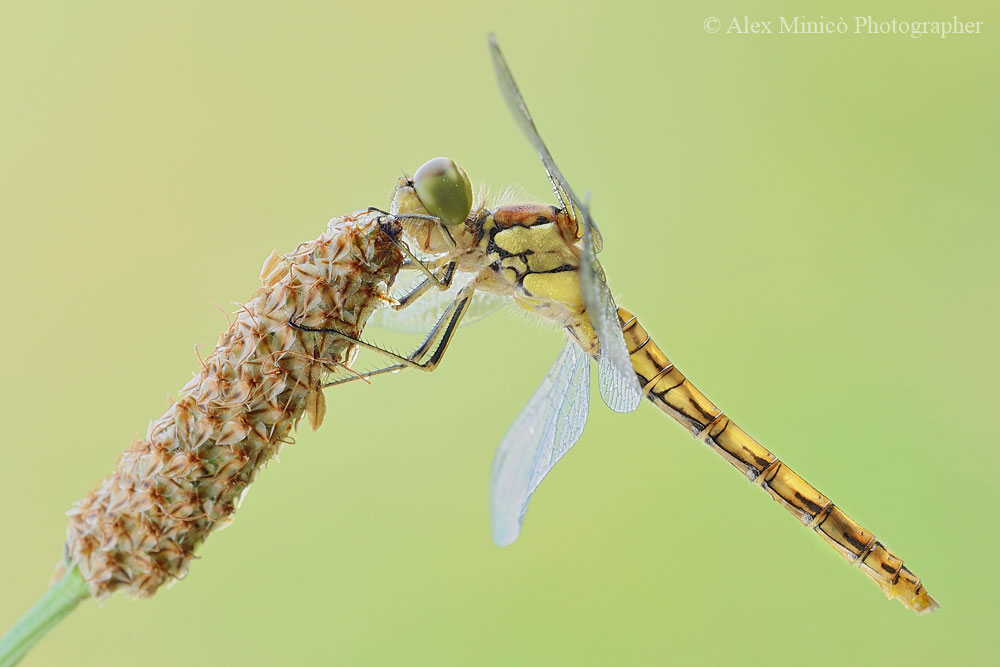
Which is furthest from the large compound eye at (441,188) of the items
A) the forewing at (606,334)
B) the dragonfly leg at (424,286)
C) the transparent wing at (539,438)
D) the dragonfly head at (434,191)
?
the transparent wing at (539,438)

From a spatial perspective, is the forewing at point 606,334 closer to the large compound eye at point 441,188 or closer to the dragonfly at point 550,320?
the dragonfly at point 550,320

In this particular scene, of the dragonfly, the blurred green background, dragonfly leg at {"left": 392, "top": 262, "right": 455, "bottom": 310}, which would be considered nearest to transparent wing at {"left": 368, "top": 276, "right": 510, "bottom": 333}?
the dragonfly

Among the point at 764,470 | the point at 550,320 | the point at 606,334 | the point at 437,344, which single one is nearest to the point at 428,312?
the point at 437,344

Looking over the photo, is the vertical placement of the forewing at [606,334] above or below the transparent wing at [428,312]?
above

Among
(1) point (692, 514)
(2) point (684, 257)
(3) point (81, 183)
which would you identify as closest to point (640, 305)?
(2) point (684, 257)

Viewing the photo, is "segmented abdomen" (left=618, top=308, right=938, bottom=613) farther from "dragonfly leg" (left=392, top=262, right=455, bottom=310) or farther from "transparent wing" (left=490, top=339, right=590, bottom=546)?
"dragonfly leg" (left=392, top=262, right=455, bottom=310)

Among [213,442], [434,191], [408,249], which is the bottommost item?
[213,442]

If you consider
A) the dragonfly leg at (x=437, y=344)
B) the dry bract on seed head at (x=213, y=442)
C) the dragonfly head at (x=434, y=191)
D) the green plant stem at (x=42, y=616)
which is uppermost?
the dragonfly head at (x=434, y=191)

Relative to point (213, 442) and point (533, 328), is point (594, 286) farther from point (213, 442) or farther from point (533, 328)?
point (533, 328)
